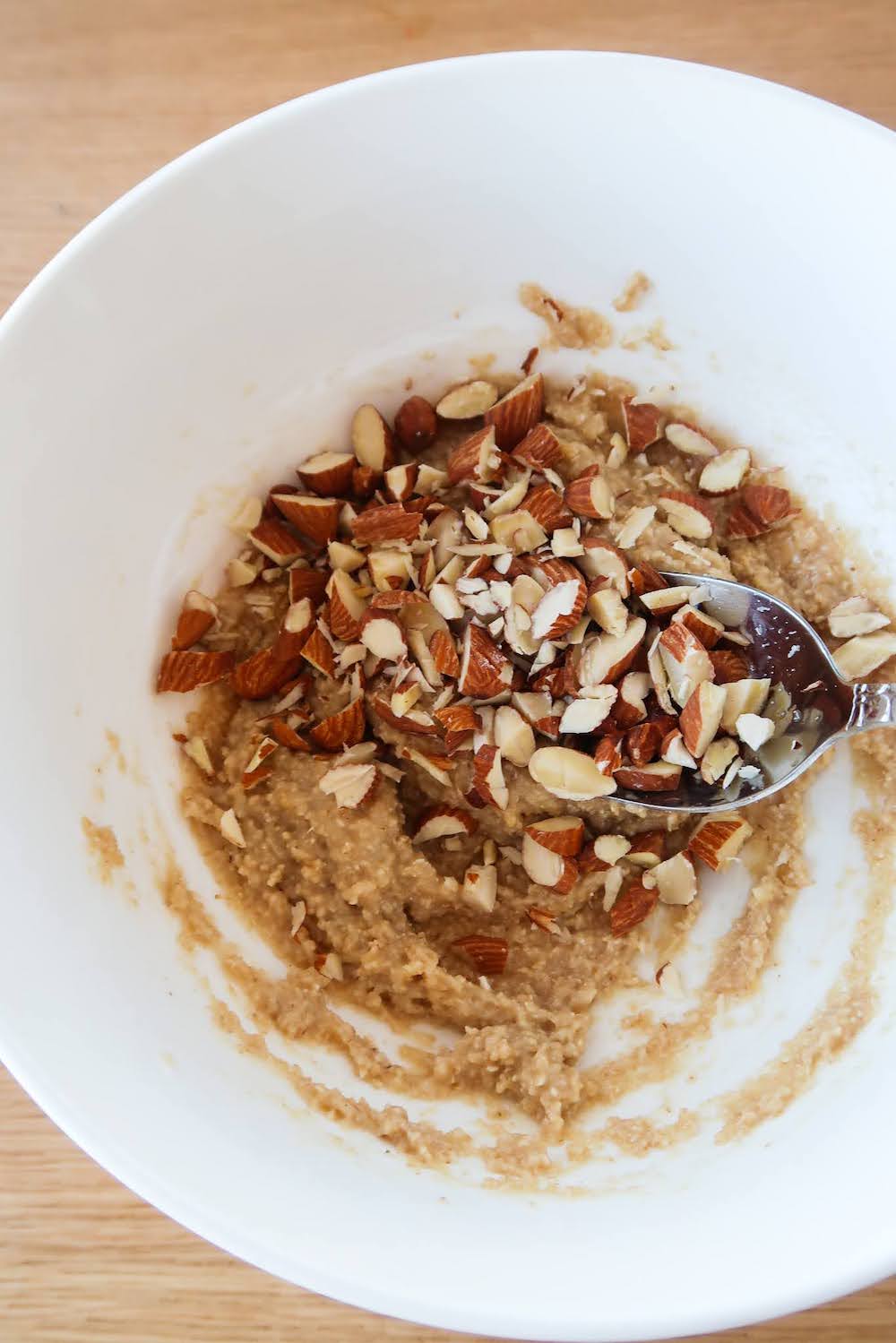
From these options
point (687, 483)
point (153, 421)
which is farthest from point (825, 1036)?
point (153, 421)

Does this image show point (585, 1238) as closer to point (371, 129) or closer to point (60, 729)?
point (60, 729)

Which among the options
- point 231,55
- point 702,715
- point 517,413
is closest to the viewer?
point 702,715

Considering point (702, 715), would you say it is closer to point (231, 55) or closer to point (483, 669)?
point (483, 669)

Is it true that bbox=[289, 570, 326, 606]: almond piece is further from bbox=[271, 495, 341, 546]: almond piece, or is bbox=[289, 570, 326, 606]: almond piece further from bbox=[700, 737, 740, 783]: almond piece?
bbox=[700, 737, 740, 783]: almond piece

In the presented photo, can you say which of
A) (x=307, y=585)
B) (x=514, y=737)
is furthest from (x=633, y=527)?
(x=307, y=585)

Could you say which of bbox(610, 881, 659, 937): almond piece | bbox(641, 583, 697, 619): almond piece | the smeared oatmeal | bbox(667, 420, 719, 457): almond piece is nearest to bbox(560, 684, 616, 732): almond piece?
the smeared oatmeal
